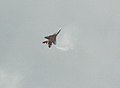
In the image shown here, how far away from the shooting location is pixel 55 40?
12256 cm

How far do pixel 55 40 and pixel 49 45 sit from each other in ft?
15.9

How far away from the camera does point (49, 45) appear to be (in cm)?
12069

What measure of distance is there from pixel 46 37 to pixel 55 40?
5.58m

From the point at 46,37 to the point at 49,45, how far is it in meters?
5.49

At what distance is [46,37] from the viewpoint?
123 metres
